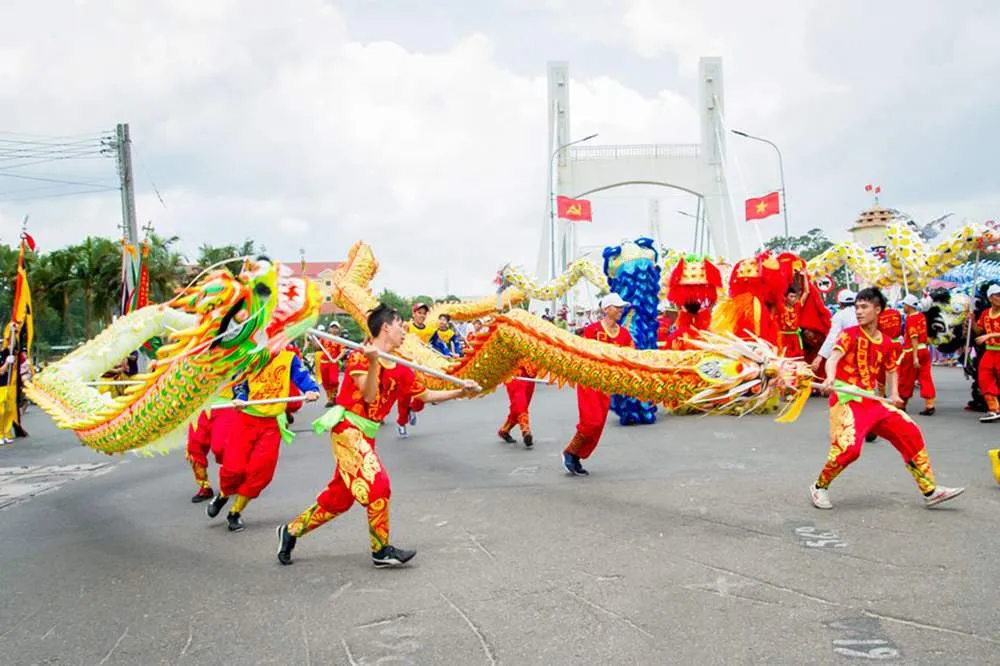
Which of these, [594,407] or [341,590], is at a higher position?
[594,407]

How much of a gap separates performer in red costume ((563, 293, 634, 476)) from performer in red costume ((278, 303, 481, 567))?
7.75ft

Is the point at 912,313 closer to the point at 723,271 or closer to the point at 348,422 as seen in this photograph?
the point at 723,271

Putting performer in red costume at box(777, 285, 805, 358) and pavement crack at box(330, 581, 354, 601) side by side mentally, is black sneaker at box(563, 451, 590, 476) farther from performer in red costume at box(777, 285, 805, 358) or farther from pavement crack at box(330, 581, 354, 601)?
performer in red costume at box(777, 285, 805, 358)

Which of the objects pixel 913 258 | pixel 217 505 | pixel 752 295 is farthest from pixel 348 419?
pixel 913 258

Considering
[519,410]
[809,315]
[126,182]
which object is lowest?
[519,410]

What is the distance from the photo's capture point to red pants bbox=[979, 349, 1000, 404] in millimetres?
9227

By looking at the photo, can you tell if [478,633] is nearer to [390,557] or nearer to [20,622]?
[390,557]

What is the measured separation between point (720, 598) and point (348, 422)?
228 cm

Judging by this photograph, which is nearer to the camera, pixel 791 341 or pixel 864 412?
pixel 864 412

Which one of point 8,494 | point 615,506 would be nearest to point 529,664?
point 615,506

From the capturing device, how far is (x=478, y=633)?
139 inches

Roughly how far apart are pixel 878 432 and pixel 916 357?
547 cm

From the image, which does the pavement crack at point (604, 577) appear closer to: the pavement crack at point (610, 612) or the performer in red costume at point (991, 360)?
the pavement crack at point (610, 612)

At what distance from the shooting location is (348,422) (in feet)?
15.1
